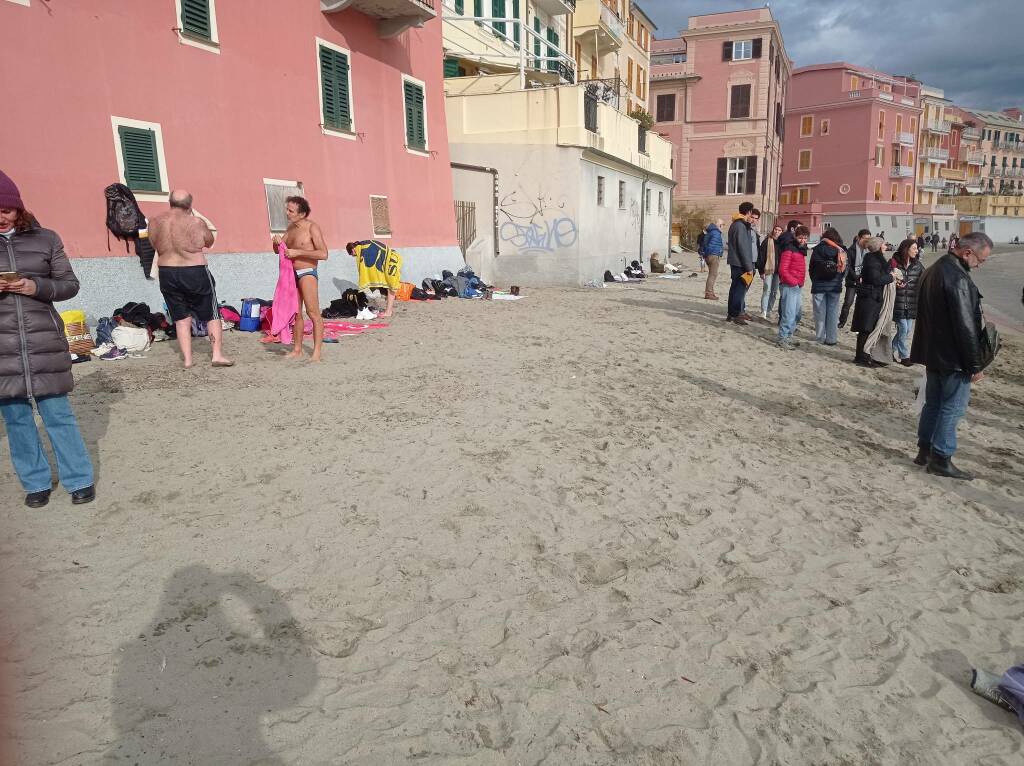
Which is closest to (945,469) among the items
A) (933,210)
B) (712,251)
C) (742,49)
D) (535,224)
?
(712,251)

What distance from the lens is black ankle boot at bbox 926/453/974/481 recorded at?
4832mm

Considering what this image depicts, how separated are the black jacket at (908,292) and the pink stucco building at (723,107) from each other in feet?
111

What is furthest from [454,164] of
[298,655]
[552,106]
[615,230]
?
[298,655]

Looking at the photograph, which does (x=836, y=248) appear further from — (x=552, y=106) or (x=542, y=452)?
(x=552, y=106)

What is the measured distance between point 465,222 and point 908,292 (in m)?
11.8

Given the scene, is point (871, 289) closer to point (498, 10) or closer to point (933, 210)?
point (498, 10)

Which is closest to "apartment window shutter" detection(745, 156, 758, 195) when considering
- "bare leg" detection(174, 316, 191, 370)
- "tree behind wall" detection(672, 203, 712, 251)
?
"tree behind wall" detection(672, 203, 712, 251)

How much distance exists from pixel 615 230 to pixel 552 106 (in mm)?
5165

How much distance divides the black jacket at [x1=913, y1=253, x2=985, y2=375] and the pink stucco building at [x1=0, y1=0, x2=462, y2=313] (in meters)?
9.22

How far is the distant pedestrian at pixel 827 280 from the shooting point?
8703mm

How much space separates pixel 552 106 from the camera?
1753 cm

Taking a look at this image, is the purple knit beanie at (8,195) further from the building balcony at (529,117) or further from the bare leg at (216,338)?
the building balcony at (529,117)

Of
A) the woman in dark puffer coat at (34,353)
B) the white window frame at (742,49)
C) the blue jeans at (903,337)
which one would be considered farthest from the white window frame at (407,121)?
the white window frame at (742,49)

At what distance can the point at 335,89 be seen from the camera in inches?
484
